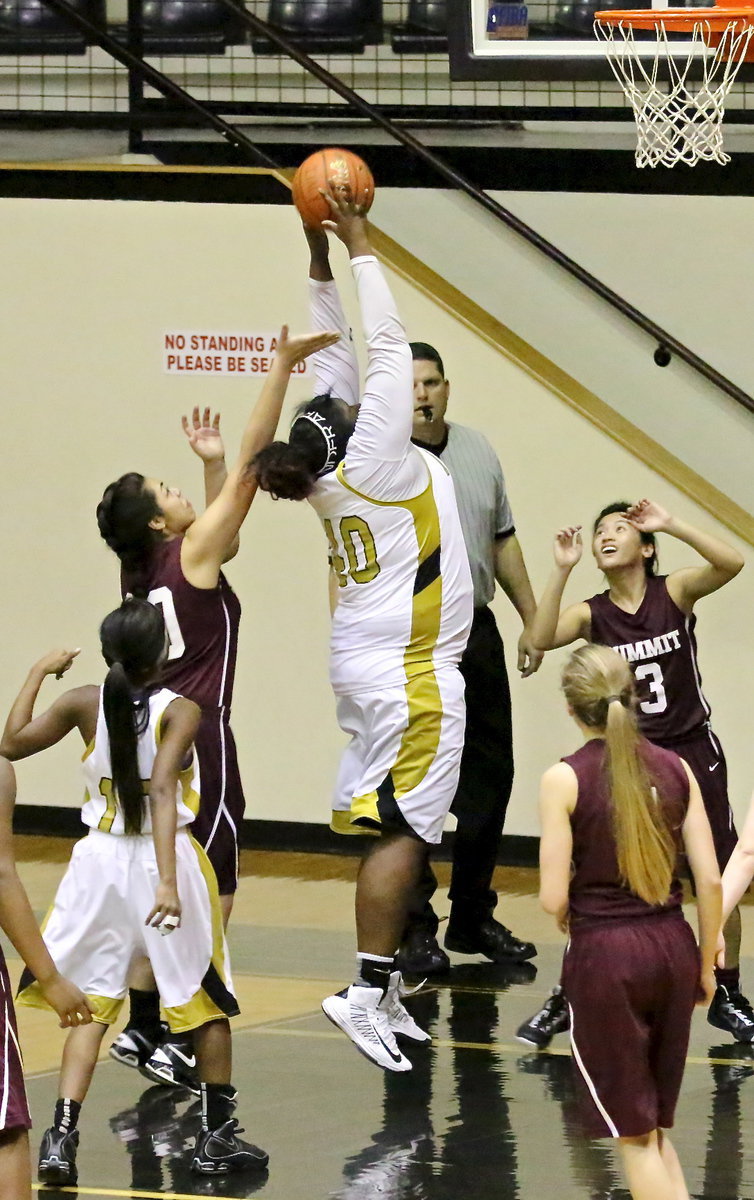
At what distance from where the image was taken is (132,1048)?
5.55 meters

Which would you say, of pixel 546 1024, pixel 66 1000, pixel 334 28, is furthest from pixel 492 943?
pixel 334 28

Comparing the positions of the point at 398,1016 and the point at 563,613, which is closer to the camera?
the point at 398,1016

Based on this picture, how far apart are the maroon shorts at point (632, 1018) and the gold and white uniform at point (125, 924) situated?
1.10 m

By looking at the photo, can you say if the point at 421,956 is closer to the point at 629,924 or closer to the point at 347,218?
the point at 347,218

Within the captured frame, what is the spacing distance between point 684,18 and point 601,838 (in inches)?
122

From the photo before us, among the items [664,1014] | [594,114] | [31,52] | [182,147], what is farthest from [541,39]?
[664,1014]

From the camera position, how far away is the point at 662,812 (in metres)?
4.21

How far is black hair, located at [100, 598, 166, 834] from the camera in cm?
488

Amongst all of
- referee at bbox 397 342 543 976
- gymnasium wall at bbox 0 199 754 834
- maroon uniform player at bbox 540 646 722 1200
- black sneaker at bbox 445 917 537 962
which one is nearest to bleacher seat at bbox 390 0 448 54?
gymnasium wall at bbox 0 199 754 834

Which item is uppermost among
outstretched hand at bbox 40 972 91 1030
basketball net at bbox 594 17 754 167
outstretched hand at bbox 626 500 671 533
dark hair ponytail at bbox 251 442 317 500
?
basketball net at bbox 594 17 754 167

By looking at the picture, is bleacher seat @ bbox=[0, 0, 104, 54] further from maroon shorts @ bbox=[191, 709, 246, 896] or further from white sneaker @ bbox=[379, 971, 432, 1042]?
white sneaker @ bbox=[379, 971, 432, 1042]

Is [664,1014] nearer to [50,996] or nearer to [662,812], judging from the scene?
[662,812]

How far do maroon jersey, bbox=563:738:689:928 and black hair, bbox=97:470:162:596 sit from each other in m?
1.72

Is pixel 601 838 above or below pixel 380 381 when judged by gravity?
below
